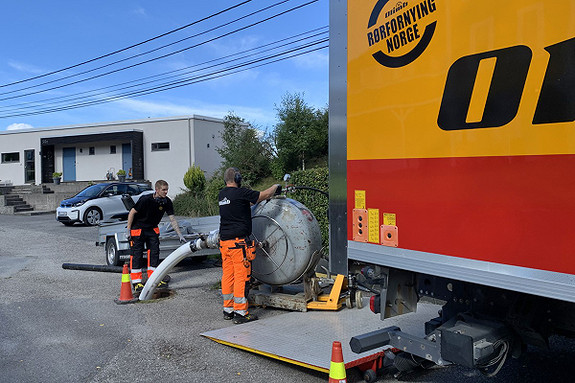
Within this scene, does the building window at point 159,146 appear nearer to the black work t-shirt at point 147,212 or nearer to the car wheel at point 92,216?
the car wheel at point 92,216

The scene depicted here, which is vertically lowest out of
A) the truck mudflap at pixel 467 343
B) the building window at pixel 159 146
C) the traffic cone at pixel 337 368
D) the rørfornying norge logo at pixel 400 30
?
the traffic cone at pixel 337 368

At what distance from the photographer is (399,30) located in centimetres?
323

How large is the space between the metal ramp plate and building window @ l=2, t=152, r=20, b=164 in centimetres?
3435

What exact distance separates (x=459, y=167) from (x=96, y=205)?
1871 cm

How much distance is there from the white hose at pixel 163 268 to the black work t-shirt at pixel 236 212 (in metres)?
1.30

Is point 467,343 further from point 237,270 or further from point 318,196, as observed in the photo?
point 318,196

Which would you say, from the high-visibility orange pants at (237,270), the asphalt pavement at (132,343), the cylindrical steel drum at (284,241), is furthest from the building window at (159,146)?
the high-visibility orange pants at (237,270)

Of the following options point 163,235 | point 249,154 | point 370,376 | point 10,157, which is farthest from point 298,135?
point 10,157

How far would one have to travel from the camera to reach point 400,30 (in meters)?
3.23

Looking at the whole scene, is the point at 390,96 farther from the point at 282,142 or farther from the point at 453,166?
the point at 282,142

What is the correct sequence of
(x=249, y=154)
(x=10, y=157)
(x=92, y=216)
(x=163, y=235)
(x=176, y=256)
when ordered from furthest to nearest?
(x=10, y=157) → (x=249, y=154) → (x=92, y=216) → (x=163, y=235) → (x=176, y=256)

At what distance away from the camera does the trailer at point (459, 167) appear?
246 centimetres

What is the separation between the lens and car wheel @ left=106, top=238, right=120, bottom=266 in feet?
33.6

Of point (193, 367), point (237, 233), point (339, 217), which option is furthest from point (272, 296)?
point (339, 217)
